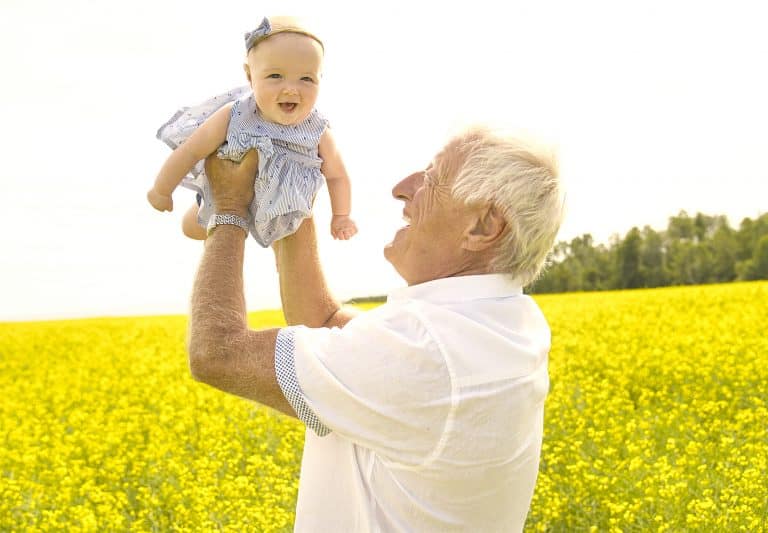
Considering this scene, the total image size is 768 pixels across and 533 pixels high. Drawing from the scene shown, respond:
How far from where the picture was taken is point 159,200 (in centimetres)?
265

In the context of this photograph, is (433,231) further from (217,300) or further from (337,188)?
(337,188)

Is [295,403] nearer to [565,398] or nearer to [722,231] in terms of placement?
[565,398]

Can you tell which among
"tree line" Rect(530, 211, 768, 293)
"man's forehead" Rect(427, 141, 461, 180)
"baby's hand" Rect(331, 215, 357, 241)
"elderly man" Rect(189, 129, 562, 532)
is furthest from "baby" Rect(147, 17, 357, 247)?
"tree line" Rect(530, 211, 768, 293)

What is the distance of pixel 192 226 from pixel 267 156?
383 mm

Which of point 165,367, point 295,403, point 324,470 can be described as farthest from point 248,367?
point 165,367

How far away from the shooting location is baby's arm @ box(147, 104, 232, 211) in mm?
2504

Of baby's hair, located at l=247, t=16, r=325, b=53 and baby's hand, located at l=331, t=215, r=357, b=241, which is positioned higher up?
baby's hair, located at l=247, t=16, r=325, b=53

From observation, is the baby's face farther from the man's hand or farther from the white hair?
the white hair

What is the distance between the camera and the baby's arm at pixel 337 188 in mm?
2697

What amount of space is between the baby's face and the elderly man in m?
0.50

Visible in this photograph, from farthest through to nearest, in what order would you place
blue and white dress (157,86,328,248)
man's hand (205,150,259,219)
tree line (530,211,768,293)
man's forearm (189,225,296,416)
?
tree line (530,211,768,293) → blue and white dress (157,86,328,248) → man's hand (205,150,259,219) → man's forearm (189,225,296,416)

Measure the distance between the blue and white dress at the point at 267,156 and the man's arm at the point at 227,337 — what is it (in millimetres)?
241

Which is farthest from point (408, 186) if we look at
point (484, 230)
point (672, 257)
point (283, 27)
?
point (672, 257)

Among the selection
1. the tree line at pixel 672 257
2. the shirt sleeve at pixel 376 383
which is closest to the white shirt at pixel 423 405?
the shirt sleeve at pixel 376 383
